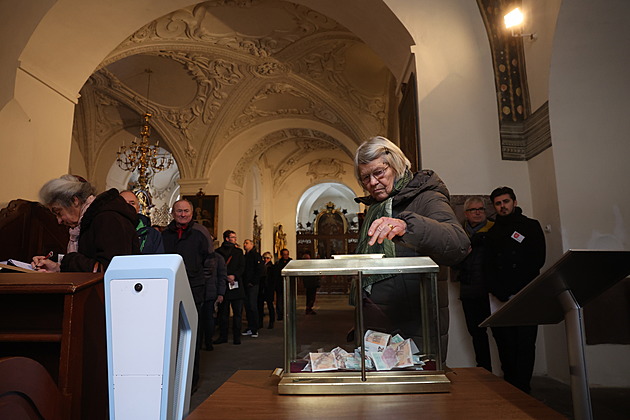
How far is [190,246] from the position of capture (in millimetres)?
4082

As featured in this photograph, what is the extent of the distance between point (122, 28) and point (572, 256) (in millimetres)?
5793

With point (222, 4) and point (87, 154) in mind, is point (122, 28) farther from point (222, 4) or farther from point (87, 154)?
point (87, 154)

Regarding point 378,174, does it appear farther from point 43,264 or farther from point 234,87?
point 234,87

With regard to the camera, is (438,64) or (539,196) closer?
(539,196)

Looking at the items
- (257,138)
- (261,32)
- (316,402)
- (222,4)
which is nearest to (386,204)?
(316,402)

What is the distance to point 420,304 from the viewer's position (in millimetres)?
1215

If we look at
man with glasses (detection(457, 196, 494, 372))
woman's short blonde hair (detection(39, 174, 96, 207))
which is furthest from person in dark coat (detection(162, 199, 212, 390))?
man with glasses (detection(457, 196, 494, 372))

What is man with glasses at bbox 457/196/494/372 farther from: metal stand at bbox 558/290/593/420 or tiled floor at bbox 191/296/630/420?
metal stand at bbox 558/290/593/420

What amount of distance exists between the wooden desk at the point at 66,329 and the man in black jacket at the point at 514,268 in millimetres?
2780

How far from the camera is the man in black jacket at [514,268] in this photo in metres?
3.19

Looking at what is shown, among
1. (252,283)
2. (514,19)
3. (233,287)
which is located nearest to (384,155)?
(514,19)

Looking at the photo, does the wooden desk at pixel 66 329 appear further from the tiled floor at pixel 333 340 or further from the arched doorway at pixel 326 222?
the arched doorway at pixel 326 222

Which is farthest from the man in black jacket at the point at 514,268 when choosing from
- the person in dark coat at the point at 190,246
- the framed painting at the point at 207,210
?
the framed painting at the point at 207,210

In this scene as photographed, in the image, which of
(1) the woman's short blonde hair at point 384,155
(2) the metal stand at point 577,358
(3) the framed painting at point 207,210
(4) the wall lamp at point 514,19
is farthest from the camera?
(3) the framed painting at point 207,210
